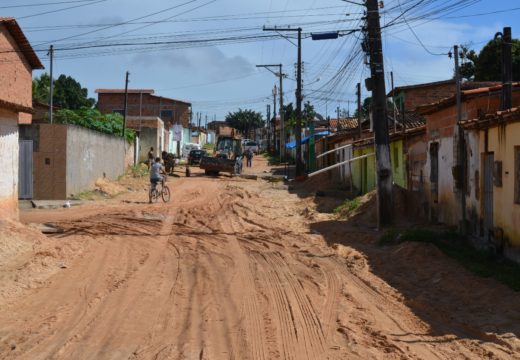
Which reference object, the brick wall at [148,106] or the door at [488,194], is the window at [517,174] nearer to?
the door at [488,194]

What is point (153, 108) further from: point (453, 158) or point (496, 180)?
point (496, 180)

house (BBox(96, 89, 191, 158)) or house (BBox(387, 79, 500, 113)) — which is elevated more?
house (BBox(96, 89, 191, 158))

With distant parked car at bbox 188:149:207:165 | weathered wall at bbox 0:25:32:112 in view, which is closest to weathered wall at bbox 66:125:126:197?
weathered wall at bbox 0:25:32:112

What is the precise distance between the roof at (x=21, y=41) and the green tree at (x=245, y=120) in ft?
292

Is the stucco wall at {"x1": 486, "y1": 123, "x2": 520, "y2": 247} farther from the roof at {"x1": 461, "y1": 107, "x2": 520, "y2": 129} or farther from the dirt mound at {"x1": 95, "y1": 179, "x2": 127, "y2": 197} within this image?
the dirt mound at {"x1": 95, "y1": 179, "x2": 127, "y2": 197}

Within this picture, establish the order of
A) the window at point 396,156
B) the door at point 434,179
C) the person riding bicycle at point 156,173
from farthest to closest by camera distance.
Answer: the person riding bicycle at point 156,173, the window at point 396,156, the door at point 434,179

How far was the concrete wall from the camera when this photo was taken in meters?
14.4

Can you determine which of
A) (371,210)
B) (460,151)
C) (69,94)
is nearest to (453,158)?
(460,151)

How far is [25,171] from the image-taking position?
23062 millimetres

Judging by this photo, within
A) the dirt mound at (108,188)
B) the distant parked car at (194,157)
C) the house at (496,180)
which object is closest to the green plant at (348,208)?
the house at (496,180)

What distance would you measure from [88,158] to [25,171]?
4.71m

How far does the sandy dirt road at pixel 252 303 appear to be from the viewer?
641 cm

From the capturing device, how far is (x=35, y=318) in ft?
24.8

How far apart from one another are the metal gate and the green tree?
103 metres
